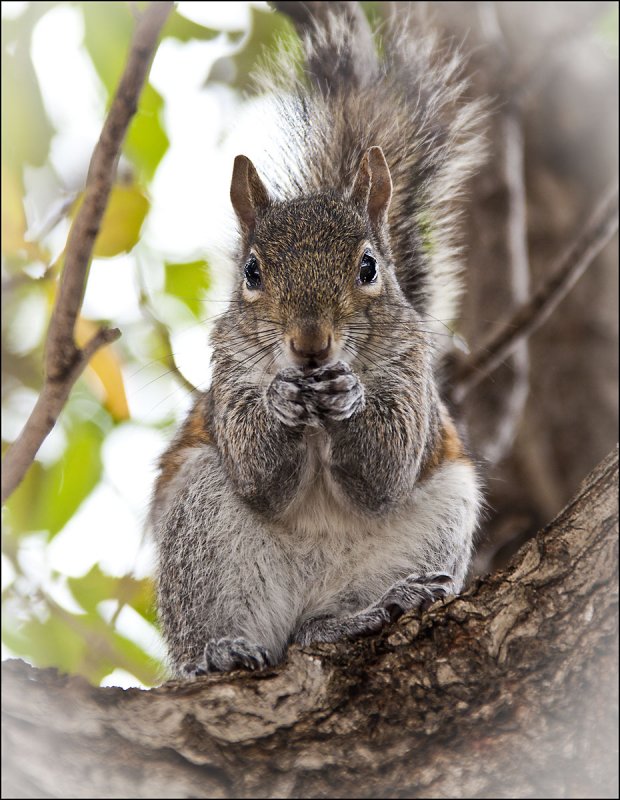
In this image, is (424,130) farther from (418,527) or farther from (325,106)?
(418,527)

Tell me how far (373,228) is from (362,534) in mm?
901

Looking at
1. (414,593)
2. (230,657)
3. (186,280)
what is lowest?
(230,657)

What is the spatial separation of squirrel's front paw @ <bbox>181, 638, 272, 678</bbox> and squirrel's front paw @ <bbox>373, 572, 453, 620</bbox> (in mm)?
319

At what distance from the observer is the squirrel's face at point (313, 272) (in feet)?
7.98

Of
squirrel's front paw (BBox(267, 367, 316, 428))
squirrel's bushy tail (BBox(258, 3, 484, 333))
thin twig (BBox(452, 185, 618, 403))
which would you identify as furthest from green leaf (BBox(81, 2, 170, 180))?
thin twig (BBox(452, 185, 618, 403))

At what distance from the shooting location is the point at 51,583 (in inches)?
124

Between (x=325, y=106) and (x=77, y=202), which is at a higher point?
(x=325, y=106)

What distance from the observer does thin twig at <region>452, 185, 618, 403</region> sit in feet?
10.8

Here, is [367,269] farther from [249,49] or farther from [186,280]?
[249,49]

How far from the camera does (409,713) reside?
198cm

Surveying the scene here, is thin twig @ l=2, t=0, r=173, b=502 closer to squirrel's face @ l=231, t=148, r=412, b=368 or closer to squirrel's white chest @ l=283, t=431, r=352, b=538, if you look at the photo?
squirrel's face @ l=231, t=148, r=412, b=368

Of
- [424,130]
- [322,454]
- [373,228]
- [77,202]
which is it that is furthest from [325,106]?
[322,454]

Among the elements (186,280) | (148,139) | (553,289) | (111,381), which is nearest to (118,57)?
(148,139)

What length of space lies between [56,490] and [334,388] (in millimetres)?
1179
